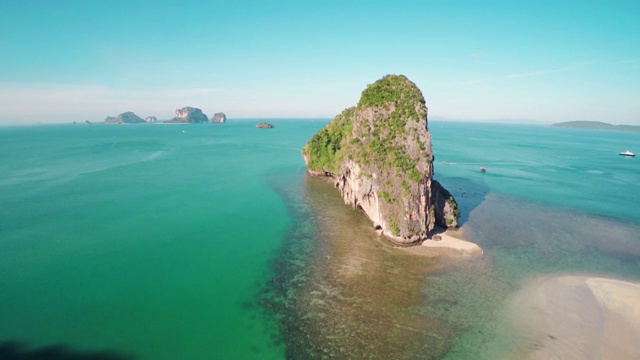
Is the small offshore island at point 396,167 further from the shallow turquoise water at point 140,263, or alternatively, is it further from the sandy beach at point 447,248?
the shallow turquoise water at point 140,263

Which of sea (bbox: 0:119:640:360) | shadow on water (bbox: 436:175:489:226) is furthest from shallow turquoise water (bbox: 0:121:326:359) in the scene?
shadow on water (bbox: 436:175:489:226)

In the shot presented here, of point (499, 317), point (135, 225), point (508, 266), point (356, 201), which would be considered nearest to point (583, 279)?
point (508, 266)

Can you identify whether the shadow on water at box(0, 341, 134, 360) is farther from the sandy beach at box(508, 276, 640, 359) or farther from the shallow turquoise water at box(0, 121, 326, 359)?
the sandy beach at box(508, 276, 640, 359)

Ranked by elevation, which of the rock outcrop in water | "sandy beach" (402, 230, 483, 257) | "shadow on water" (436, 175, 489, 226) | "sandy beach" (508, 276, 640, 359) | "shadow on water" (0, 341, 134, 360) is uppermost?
the rock outcrop in water

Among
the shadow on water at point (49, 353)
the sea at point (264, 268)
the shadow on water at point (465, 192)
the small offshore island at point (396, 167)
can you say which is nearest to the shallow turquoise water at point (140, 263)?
the sea at point (264, 268)

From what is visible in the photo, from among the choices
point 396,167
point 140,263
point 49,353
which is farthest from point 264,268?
point 396,167

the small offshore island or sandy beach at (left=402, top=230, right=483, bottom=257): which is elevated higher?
the small offshore island
